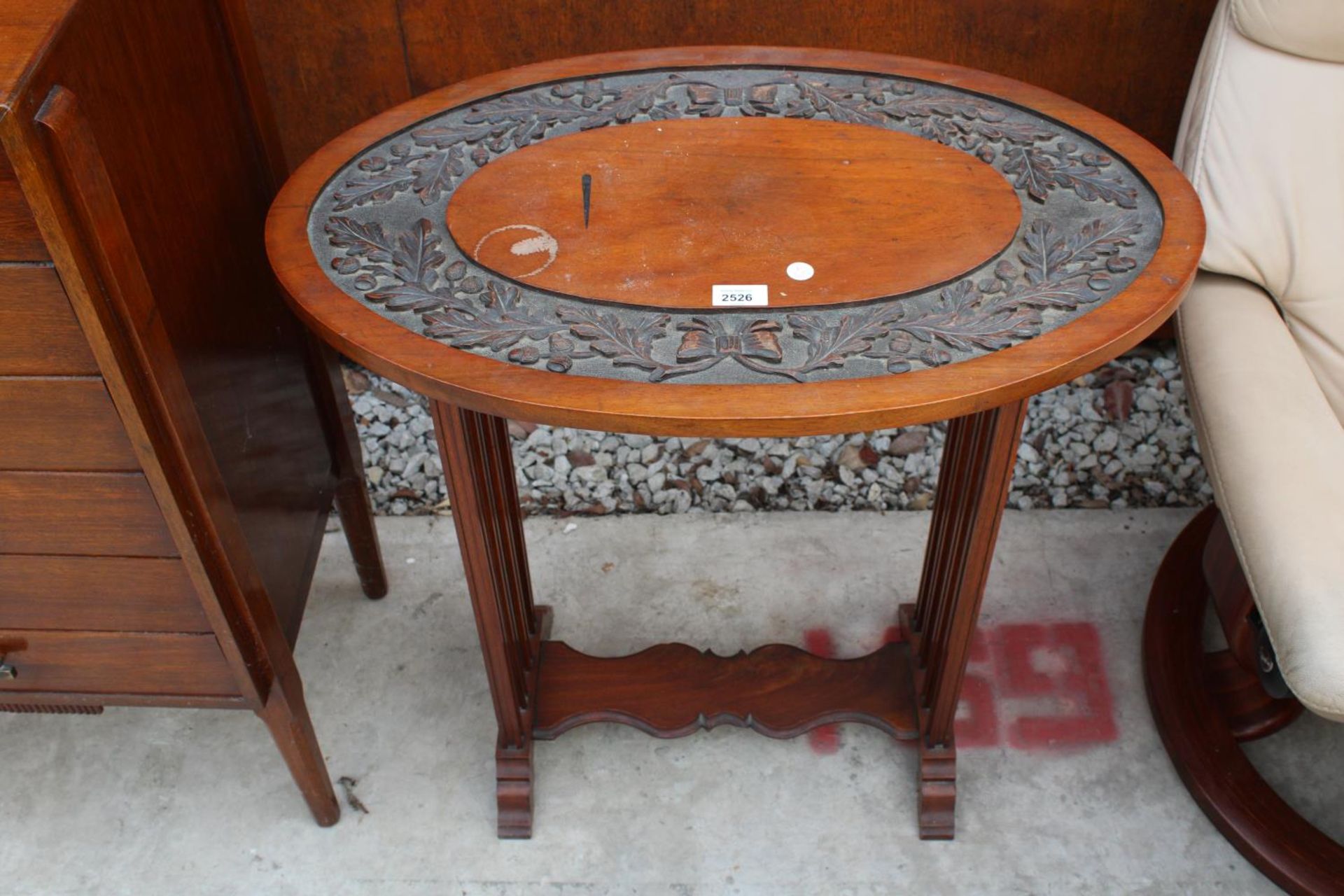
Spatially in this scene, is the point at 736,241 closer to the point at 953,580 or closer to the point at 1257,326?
the point at 953,580

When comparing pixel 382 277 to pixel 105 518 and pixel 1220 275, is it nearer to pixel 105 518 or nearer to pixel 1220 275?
pixel 105 518

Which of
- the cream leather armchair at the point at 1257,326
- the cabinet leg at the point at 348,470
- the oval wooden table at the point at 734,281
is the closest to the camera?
the oval wooden table at the point at 734,281

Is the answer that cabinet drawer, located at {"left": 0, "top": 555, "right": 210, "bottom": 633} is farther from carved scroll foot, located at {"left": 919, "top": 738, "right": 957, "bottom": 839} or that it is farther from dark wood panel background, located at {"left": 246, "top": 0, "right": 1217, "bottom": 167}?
dark wood panel background, located at {"left": 246, "top": 0, "right": 1217, "bottom": 167}

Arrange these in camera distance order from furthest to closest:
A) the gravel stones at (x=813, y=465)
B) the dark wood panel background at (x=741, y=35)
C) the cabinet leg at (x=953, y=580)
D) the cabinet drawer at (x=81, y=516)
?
1. the gravel stones at (x=813, y=465)
2. the dark wood panel background at (x=741, y=35)
3. the cabinet leg at (x=953, y=580)
4. the cabinet drawer at (x=81, y=516)

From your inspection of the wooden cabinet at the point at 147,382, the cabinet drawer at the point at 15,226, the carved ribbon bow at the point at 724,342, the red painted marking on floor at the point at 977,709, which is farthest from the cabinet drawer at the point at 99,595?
the red painted marking on floor at the point at 977,709

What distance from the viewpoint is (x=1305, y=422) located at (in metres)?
1.37

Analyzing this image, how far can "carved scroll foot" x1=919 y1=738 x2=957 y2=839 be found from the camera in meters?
1.60

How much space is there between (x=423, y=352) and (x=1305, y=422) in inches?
41.7

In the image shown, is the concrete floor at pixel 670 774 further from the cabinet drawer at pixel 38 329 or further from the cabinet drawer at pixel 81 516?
the cabinet drawer at pixel 38 329

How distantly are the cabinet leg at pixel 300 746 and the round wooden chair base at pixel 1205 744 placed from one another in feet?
4.10

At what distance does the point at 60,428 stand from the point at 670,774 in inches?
38.8

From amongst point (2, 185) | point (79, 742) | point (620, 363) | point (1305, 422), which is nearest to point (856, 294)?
point (620, 363)

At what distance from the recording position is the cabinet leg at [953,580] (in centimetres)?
128

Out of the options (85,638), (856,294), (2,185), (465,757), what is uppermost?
(2,185)
